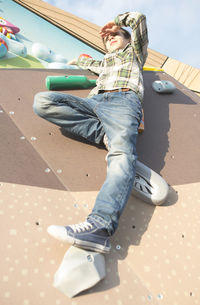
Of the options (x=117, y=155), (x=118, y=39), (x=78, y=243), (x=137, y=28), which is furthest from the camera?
(x=118, y=39)

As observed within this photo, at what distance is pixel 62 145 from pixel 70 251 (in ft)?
2.00

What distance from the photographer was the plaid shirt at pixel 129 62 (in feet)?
5.04

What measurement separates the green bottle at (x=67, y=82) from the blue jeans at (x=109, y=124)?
384 mm

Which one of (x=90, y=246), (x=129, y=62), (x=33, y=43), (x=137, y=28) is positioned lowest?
(x=33, y=43)

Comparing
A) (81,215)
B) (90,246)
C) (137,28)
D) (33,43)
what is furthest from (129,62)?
(33,43)

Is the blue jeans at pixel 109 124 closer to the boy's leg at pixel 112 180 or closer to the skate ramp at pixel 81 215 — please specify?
the boy's leg at pixel 112 180

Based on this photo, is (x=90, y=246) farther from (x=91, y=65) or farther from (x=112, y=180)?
(x=91, y=65)

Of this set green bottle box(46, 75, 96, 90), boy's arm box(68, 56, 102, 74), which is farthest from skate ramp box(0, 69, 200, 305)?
boy's arm box(68, 56, 102, 74)

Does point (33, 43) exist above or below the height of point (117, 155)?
below

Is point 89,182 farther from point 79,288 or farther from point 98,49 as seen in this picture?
point 98,49

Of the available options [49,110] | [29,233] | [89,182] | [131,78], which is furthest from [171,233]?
[131,78]

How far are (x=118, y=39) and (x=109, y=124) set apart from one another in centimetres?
82

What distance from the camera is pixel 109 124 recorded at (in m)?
1.23

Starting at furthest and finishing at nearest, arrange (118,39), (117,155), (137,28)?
(118,39) → (137,28) → (117,155)
